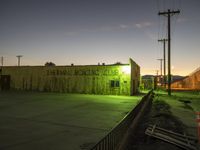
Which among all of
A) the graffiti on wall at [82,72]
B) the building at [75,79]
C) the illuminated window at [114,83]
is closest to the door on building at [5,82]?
the building at [75,79]

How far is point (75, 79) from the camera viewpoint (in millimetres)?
Answer: 31016

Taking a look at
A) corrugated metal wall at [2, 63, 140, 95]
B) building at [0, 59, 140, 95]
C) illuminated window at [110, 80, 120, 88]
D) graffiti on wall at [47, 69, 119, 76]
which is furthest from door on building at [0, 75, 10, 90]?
illuminated window at [110, 80, 120, 88]

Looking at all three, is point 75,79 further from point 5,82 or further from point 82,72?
point 5,82

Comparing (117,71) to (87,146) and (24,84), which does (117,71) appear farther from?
(87,146)

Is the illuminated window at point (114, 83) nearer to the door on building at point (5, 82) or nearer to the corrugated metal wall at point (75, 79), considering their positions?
the corrugated metal wall at point (75, 79)

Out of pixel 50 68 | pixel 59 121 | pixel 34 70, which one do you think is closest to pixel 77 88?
Answer: pixel 50 68

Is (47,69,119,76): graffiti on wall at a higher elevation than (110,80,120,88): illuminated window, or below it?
higher

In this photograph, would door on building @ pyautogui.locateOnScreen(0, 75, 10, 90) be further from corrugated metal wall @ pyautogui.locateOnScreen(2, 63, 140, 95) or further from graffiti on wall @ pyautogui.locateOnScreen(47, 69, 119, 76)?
graffiti on wall @ pyautogui.locateOnScreen(47, 69, 119, 76)

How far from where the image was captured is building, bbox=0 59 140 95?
28.7m

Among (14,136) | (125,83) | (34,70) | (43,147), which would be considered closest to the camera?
(43,147)

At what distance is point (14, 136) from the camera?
708 cm

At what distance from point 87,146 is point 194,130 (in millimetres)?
5211

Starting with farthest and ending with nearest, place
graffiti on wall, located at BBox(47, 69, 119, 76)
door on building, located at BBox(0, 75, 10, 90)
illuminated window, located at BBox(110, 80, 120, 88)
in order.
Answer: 1. door on building, located at BBox(0, 75, 10, 90)
2. graffiti on wall, located at BBox(47, 69, 119, 76)
3. illuminated window, located at BBox(110, 80, 120, 88)

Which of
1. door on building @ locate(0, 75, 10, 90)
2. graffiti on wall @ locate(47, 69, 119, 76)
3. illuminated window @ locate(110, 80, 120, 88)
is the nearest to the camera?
illuminated window @ locate(110, 80, 120, 88)
